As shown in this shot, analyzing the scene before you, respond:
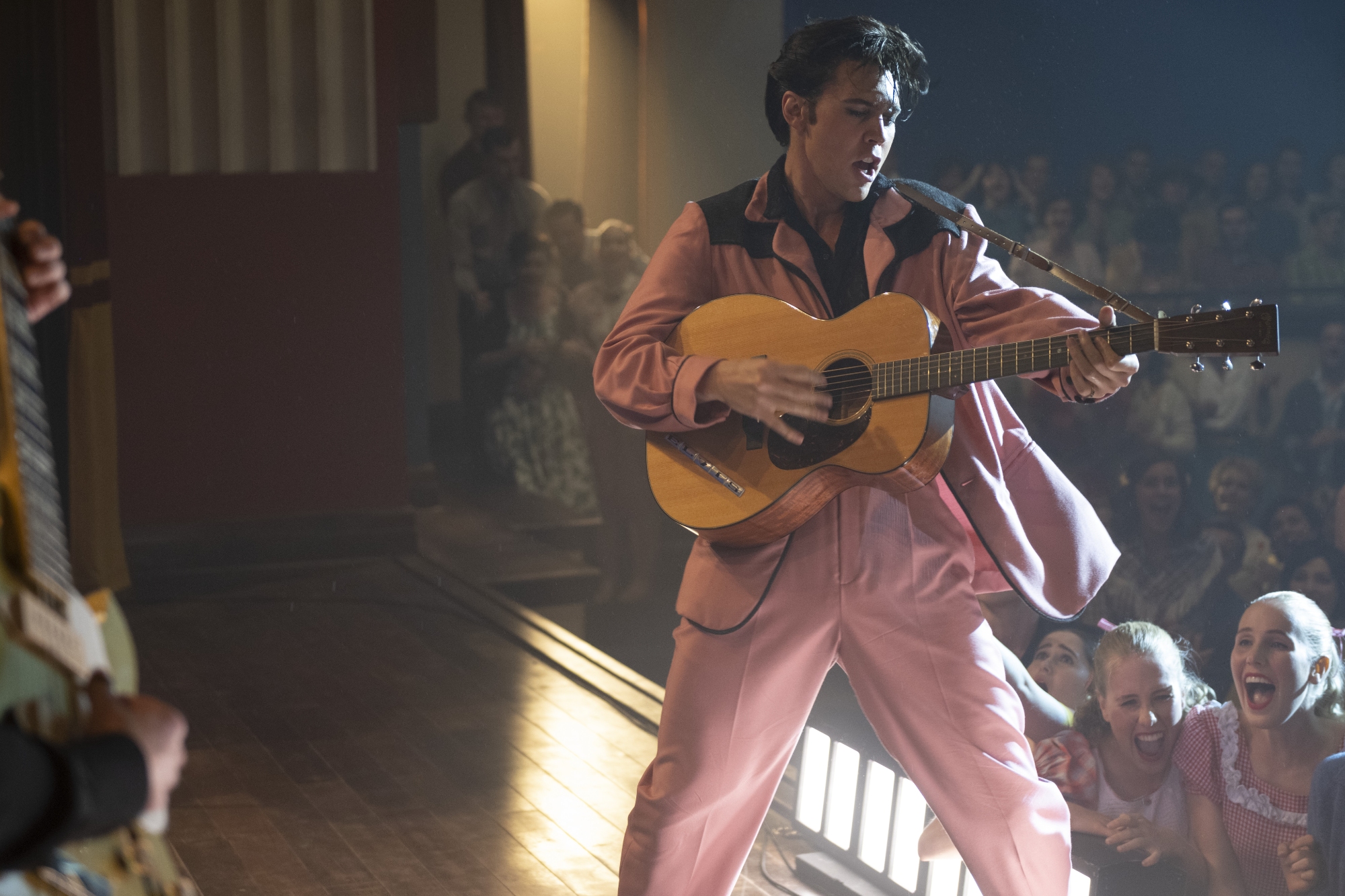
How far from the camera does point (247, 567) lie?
21.1 ft

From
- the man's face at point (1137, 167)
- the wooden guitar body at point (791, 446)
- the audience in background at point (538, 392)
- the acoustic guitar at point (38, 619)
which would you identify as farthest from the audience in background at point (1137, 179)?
the audience in background at point (538, 392)

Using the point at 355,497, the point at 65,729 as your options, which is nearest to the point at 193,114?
the point at 355,497

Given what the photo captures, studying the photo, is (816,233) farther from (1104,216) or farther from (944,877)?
(944,877)

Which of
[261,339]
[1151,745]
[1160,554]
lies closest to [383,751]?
[1151,745]

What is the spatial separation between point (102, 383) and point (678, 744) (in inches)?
169

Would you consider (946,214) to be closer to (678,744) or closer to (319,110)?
(678,744)

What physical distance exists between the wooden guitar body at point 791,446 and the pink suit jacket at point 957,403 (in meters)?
0.05

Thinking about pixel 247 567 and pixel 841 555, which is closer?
pixel 841 555

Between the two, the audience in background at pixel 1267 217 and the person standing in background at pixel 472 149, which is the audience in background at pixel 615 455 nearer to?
the person standing in background at pixel 472 149

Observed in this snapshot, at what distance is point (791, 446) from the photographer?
2277mm

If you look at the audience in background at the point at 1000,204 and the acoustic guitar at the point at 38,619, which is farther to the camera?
the audience in background at the point at 1000,204

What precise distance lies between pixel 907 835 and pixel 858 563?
3.26 feet

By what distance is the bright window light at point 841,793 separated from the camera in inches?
126

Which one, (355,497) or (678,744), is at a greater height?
(678,744)
